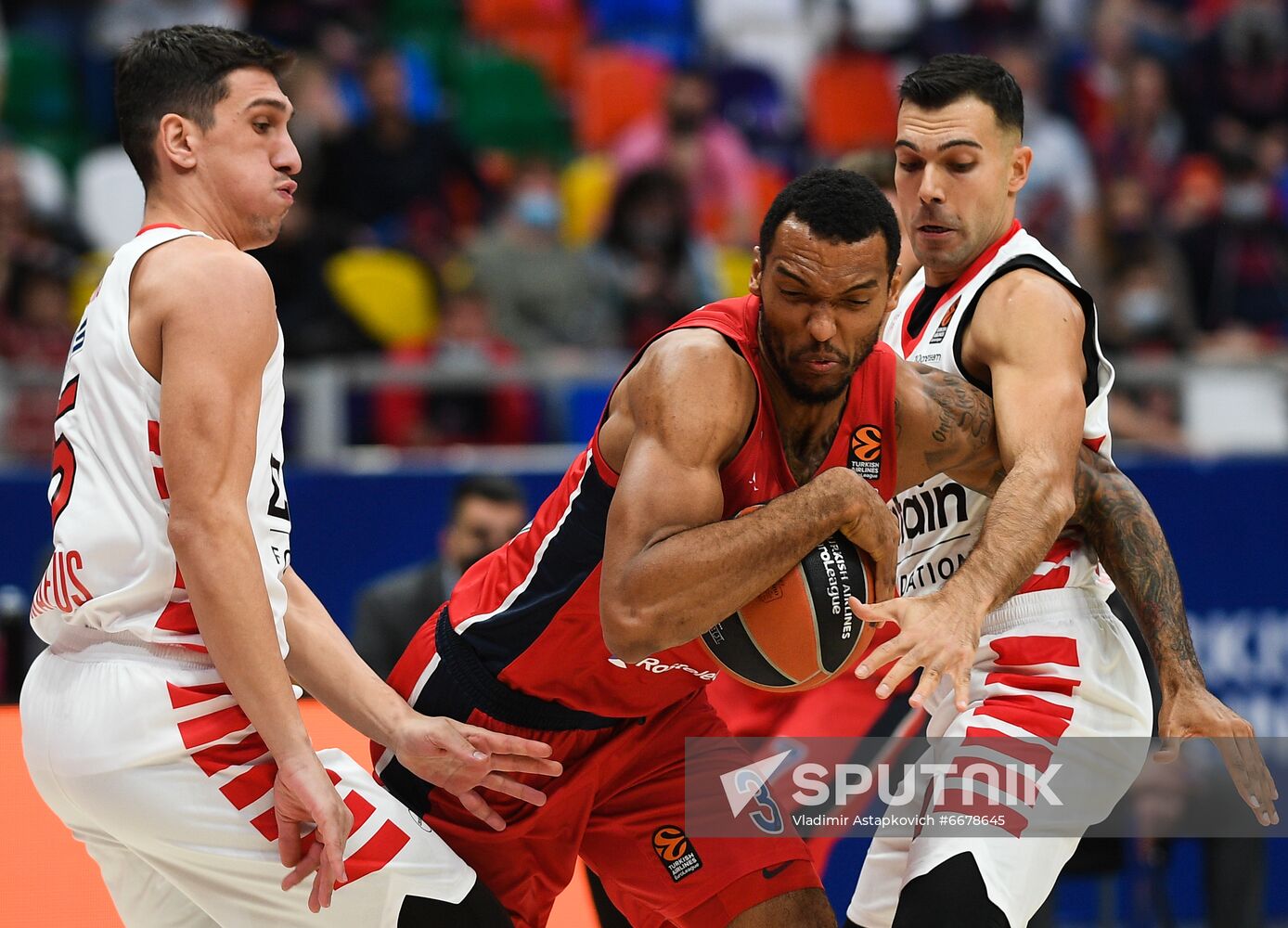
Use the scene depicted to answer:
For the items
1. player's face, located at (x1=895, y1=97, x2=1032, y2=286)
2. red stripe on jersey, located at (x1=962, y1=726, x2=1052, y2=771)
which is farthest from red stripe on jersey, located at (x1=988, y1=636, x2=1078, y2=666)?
player's face, located at (x1=895, y1=97, x2=1032, y2=286)

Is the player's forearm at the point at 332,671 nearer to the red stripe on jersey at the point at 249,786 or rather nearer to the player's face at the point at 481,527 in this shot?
the red stripe on jersey at the point at 249,786

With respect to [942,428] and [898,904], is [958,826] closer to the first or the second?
[898,904]

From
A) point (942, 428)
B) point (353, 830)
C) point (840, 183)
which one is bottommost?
point (353, 830)

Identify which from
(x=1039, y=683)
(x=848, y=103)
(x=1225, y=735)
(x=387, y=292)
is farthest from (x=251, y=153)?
(x=848, y=103)

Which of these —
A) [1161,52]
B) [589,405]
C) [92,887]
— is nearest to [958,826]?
[92,887]

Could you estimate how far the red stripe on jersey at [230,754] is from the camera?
3.31 m

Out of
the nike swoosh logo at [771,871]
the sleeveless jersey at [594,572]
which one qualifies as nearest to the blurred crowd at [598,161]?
the sleeveless jersey at [594,572]

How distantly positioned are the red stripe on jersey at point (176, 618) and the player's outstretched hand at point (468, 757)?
2.27 feet

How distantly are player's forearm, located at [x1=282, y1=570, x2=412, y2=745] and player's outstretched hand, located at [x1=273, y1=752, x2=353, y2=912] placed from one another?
1.77 ft

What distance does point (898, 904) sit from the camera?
12.6ft

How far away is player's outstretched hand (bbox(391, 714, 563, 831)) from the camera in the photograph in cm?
385

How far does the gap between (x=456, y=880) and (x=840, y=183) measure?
172cm

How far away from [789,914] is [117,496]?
1824mm

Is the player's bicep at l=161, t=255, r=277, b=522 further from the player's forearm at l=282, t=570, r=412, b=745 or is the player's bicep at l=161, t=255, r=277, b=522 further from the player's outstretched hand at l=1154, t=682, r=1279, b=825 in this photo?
the player's outstretched hand at l=1154, t=682, r=1279, b=825
